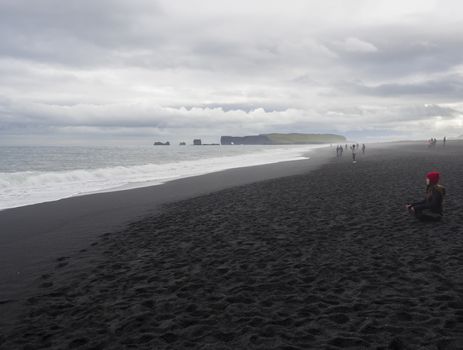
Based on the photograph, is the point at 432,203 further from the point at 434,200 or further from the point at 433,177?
the point at 433,177

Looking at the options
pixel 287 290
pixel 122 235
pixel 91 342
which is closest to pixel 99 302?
pixel 91 342

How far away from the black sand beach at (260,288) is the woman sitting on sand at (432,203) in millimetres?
522

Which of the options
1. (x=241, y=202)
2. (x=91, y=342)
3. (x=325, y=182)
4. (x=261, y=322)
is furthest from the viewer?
(x=325, y=182)

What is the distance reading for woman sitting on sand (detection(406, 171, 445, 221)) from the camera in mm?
12445

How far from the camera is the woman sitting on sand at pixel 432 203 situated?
12.4m

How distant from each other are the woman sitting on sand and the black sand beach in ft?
1.71

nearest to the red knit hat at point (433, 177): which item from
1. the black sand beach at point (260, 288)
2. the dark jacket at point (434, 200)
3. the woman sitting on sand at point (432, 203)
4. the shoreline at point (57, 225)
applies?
the woman sitting on sand at point (432, 203)

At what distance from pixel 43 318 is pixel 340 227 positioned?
32.2 feet

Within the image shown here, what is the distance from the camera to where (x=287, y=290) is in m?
7.67

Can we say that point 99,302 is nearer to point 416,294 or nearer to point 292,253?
point 292,253

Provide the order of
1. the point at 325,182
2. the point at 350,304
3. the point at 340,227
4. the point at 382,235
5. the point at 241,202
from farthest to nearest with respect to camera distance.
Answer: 1. the point at 325,182
2. the point at 241,202
3. the point at 340,227
4. the point at 382,235
5. the point at 350,304

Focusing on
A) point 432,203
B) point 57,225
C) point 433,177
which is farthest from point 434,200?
point 57,225

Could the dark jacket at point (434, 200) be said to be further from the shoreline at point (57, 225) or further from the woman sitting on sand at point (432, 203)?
the shoreline at point (57, 225)

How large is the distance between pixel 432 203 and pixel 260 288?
8.18m
